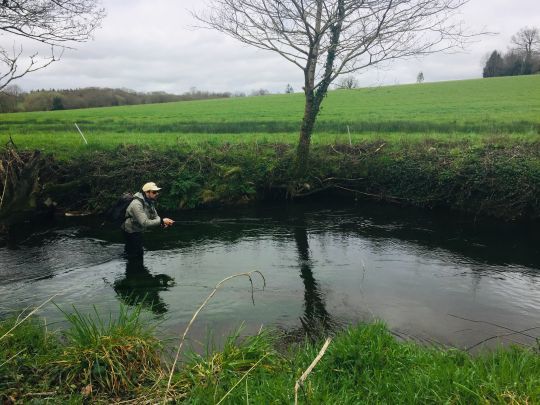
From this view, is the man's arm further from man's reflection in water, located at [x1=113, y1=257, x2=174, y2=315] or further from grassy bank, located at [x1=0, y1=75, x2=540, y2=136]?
grassy bank, located at [x1=0, y1=75, x2=540, y2=136]

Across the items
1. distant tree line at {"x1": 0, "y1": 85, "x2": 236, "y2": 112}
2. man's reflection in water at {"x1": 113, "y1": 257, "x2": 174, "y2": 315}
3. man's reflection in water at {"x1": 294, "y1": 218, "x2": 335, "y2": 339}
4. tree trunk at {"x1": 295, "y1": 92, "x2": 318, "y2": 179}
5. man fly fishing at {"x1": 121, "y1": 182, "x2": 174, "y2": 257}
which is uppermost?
distant tree line at {"x1": 0, "y1": 85, "x2": 236, "y2": 112}

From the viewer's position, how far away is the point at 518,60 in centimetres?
7812

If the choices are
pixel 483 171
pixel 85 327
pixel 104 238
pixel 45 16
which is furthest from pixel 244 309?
pixel 483 171

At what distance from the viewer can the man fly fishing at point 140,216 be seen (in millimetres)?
9055

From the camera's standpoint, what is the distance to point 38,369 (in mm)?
5020

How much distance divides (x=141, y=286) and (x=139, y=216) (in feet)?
4.94

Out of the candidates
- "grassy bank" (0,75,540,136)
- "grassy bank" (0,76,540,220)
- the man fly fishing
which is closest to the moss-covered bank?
"grassy bank" (0,76,540,220)

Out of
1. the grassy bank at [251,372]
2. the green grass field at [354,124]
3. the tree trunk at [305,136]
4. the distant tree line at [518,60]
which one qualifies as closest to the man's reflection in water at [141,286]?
the grassy bank at [251,372]

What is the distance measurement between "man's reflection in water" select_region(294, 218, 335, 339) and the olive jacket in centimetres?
352

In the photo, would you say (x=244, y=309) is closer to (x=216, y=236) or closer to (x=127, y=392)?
(x=127, y=392)

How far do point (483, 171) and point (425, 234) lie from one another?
354 cm

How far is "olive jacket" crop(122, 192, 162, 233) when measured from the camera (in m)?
9.03

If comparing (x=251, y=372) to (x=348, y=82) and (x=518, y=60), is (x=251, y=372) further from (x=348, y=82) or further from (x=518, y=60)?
(x=518, y=60)

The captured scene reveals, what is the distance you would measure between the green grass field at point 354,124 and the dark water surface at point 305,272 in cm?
615
